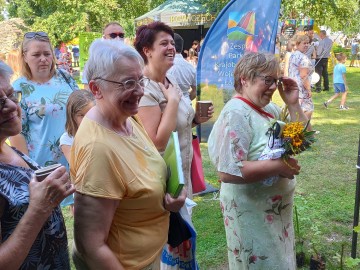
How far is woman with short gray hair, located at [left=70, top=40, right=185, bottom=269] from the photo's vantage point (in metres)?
1.44

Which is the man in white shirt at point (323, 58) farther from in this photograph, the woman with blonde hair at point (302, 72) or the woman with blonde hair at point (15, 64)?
the woman with blonde hair at point (15, 64)

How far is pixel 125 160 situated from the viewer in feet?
4.99

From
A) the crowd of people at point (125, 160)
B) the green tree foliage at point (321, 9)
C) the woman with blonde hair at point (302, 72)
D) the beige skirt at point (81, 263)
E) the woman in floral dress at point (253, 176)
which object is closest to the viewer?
the crowd of people at point (125, 160)

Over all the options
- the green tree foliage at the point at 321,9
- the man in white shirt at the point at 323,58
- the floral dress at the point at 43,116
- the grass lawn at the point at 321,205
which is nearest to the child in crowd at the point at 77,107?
the floral dress at the point at 43,116

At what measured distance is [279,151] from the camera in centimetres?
197

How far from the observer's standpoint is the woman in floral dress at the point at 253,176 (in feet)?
6.84

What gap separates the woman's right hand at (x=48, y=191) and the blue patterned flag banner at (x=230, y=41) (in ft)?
12.3

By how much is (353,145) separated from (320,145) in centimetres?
53

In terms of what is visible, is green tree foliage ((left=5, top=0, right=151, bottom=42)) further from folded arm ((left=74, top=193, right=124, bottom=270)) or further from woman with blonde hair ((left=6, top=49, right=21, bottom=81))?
folded arm ((left=74, top=193, right=124, bottom=270))

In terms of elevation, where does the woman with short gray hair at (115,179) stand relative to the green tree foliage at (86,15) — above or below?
below

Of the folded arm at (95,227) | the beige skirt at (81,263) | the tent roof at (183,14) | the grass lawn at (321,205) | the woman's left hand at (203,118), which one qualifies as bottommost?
the grass lawn at (321,205)

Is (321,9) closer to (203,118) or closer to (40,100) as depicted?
(203,118)

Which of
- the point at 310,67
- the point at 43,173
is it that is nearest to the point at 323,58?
the point at 310,67

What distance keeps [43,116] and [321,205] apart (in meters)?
3.10
